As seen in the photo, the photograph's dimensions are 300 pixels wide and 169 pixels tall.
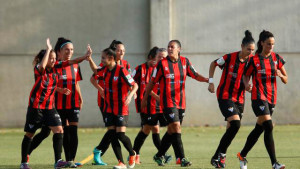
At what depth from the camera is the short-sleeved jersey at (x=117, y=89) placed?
8836 millimetres

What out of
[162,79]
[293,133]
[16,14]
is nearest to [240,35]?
[293,133]

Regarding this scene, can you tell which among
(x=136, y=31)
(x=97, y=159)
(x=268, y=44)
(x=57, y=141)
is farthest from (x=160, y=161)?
(x=136, y=31)

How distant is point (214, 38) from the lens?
1772cm

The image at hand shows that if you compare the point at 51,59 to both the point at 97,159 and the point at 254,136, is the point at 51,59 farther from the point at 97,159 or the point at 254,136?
the point at 254,136

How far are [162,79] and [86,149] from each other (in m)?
3.68

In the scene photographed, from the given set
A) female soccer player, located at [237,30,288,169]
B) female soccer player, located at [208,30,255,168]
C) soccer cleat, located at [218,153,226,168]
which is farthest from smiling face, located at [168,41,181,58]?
soccer cleat, located at [218,153,226,168]

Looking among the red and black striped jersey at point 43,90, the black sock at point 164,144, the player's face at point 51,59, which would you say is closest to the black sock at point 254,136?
the black sock at point 164,144

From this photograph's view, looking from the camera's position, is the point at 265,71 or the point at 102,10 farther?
the point at 102,10

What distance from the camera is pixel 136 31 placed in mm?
17719

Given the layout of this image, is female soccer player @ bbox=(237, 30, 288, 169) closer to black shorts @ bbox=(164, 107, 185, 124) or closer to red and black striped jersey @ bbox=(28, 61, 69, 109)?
black shorts @ bbox=(164, 107, 185, 124)

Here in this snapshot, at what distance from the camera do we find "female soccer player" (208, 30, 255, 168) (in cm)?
898

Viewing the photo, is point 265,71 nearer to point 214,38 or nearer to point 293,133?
point 293,133

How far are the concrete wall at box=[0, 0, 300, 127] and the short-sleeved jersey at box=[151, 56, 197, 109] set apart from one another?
27.1 feet

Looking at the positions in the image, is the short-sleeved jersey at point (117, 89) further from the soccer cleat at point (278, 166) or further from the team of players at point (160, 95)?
the soccer cleat at point (278, 166)
